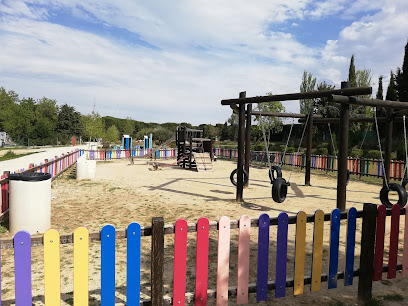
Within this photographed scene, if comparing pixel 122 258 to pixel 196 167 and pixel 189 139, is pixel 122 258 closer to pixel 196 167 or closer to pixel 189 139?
pixel 196 167

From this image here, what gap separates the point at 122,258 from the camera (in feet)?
15.0

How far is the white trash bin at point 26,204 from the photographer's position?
5.42m

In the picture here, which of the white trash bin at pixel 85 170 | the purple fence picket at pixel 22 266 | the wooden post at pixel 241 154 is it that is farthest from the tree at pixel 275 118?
the purple fence picket at pixel 22 266

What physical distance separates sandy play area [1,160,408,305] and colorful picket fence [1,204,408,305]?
0.85 feet

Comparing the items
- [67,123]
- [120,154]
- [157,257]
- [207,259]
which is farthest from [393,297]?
[67,123]

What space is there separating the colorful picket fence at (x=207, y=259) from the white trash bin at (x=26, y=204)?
130 inches

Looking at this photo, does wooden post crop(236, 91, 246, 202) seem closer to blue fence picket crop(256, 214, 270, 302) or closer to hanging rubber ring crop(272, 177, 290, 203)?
hanging rubber ring crop(272, 177, 290, 203)

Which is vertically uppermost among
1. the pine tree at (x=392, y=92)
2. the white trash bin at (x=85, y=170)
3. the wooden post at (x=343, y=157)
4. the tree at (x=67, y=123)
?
the pine tree at (x=392, y=92)

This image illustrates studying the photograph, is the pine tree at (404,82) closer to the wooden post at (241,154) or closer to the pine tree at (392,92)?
the pine tree at (392,92)

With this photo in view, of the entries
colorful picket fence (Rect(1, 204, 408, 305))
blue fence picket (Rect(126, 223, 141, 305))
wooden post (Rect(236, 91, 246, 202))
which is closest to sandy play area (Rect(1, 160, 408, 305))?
colorful picket fence (Rect(1, 204, 408, 305))

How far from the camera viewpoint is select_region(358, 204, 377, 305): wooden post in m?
3.44

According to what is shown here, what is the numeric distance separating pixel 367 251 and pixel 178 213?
4.62m

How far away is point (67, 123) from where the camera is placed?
60156 millimetres

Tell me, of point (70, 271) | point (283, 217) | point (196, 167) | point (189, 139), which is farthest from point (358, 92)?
point (189, 139)
